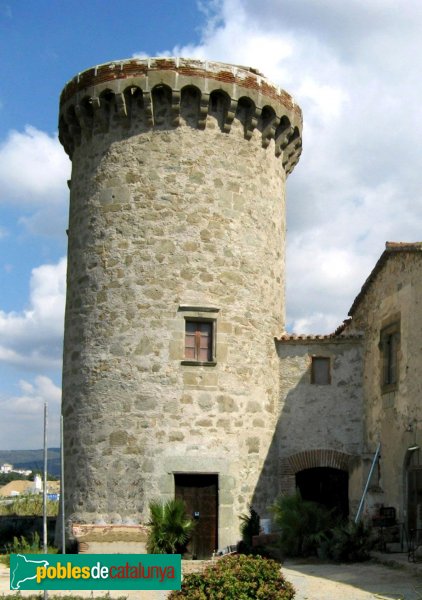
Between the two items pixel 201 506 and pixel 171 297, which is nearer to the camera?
pixel 201 506

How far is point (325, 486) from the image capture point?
20266 millimetres

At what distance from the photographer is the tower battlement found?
18672mm

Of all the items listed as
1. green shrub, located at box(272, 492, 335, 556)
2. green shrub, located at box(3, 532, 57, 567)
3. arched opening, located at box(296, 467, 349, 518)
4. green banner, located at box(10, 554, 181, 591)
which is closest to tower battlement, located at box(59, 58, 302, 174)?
arched opening, located at box(296, 467, 349, 518)

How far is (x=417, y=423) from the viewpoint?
1617 centimetres

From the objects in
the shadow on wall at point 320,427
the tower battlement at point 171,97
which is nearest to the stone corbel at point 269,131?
the tower battlement at point 171,97

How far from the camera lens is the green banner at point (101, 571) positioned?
432 inches

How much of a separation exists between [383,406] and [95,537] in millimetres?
6892

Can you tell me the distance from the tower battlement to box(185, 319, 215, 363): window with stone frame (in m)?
4.58

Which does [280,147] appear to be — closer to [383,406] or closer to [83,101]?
[83,101]

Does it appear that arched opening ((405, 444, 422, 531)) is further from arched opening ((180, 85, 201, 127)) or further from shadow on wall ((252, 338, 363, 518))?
arched opening ((180, 85, 201, 127))

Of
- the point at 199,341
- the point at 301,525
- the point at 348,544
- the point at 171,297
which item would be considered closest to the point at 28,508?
the point at 199,341

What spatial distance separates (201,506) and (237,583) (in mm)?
8229

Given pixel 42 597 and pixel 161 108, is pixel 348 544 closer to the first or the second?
pixel 42 597

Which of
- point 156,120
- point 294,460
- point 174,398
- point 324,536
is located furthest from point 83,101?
point 324,536
